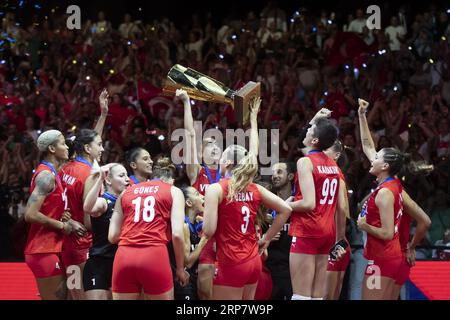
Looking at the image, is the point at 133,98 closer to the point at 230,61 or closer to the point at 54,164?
the point at 230,61

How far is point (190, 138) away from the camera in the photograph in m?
8.07

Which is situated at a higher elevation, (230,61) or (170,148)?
(230,61)

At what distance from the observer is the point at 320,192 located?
7590 mm

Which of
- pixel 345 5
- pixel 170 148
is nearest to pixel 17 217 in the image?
pixel 170 148

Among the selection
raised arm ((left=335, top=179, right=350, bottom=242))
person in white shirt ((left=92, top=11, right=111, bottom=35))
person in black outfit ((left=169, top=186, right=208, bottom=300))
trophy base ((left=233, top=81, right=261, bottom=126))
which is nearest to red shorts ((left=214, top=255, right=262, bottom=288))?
person in black outfit ((left=169, top=186, right=208, bottom=300))

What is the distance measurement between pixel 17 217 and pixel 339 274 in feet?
14.8

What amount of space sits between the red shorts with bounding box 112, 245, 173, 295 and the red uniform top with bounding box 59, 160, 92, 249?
1447 mm

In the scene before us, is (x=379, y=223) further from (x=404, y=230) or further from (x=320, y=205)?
(x=320, y=205)

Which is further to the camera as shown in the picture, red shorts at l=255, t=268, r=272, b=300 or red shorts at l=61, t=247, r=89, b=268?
red shorts at l=255, t=268, r=272, b=300

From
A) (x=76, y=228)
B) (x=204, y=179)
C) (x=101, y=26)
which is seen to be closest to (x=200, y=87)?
(x=204, y=179)

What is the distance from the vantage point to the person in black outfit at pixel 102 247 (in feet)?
24.8

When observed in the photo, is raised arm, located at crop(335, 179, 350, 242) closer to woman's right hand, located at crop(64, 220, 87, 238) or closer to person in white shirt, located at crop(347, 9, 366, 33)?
woman's right hand, located at crop(64, 220, 87, 238)

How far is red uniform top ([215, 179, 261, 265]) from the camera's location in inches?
269

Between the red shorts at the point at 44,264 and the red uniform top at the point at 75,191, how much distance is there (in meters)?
0.25
